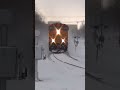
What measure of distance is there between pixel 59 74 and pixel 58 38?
394 mm

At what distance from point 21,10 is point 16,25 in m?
0.17

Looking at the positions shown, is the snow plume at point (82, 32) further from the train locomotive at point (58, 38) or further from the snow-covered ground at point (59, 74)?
the snow-covered ground at point (59, 74)

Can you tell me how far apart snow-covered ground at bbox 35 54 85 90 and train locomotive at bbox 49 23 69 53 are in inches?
3.0

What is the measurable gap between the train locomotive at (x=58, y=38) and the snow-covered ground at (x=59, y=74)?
8 cm

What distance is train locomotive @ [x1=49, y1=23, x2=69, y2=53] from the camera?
14.8ft

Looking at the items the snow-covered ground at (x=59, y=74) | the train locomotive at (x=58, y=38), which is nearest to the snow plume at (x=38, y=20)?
the train locomotive at (x=58, y=38)


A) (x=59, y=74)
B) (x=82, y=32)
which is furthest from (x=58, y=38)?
(x=59, y=74)

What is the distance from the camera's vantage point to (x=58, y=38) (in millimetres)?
4516

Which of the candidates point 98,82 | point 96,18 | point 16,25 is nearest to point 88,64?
point 98,82

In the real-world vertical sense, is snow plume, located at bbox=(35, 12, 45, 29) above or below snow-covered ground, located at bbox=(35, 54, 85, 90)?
above

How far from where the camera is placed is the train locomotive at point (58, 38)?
451cm

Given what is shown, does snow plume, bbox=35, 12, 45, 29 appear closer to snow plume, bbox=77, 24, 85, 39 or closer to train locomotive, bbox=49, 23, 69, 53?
train locomotive, bbox=49, 23, 69, 53

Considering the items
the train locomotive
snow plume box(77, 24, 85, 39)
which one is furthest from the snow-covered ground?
snow plume box(77, 24, 85, 39)

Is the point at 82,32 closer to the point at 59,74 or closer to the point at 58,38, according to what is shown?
the point at 58,38
